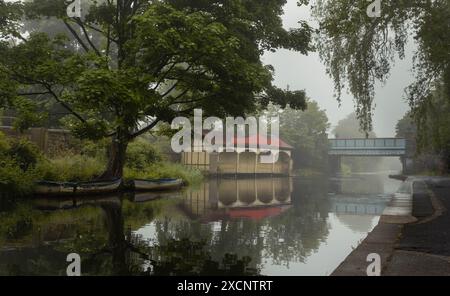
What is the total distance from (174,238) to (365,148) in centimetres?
6333

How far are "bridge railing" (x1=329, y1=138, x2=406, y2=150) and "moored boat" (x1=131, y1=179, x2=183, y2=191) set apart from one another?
49579 mm

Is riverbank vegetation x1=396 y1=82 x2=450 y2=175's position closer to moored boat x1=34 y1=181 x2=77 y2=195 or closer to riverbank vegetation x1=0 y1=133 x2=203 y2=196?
moored boat x1=34 y1=181 x2=77 y2=195

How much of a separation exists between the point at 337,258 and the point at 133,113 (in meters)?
9.67

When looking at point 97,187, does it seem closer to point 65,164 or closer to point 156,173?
point 65,164

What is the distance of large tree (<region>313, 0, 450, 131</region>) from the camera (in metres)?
11.4

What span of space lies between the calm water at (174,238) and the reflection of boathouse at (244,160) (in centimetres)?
2645

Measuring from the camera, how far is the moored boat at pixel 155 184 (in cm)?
2066

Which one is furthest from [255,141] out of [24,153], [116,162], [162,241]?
[162,241]

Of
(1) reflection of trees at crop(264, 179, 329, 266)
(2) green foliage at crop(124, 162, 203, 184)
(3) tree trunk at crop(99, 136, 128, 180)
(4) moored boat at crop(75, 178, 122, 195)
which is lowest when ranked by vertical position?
(1) reflection of trees at crop(264, 179, 329, 266)

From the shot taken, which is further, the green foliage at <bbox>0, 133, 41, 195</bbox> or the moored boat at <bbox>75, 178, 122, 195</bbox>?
the moored boat at <bbox>75, 178, 122, 195</bbox>

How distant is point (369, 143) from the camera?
6769 centimetres

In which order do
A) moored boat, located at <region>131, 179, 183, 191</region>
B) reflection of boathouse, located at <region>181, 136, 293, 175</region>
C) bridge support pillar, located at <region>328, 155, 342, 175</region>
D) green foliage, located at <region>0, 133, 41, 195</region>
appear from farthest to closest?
bridge support pillar, located at <region>328, 155, 342, 175</region>, reflection of boathouse, located at <region>181, 136, 293, 175</region>, moored boat, located at <region>131, 179, 183, 191</region>, green foliage, located at <region>0, 133, 41, 195</region>

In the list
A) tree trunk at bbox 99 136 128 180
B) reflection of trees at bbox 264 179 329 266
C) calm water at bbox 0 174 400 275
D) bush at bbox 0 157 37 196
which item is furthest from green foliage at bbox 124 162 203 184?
reflection of trees at bbox 264 179 329 266

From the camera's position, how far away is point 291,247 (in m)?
8.05
